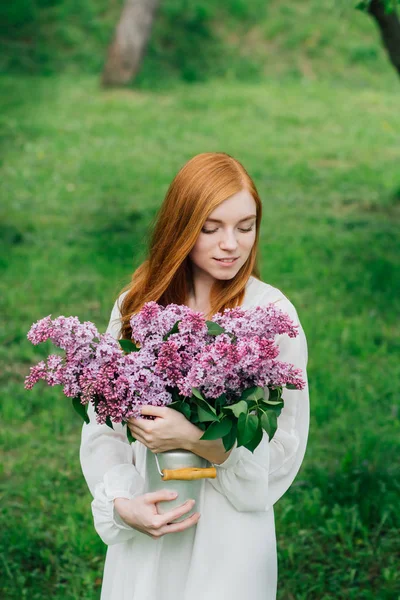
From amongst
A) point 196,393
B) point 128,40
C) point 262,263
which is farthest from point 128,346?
point 128,40

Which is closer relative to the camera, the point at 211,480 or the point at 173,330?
the point at 173,330

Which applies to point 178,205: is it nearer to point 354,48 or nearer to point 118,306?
point 118,306

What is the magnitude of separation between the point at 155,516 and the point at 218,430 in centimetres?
27

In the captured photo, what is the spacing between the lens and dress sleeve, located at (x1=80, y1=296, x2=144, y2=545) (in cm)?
217

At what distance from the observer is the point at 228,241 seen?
221 cm

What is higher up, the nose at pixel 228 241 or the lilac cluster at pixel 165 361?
the nose at pixel 228 241

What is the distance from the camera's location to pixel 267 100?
522 inches

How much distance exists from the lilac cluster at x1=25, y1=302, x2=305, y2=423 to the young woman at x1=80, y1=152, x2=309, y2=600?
28 cm

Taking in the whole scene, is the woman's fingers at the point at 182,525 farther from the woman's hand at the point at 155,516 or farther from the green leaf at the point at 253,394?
the green leaf at the point at 253,394

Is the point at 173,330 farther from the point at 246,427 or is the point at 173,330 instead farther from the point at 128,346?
the point at 246,427

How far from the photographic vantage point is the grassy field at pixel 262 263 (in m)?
3.81

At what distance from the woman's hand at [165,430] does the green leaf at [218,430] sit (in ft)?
0.21

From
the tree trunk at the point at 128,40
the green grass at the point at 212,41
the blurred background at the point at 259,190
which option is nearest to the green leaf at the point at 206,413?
the blurred background at the point at 259,190

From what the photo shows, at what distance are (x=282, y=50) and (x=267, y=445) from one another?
1415cm
